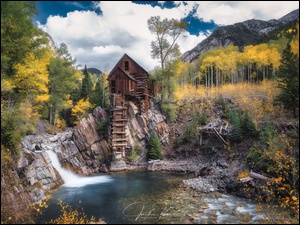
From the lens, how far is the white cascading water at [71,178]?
72.4 feet

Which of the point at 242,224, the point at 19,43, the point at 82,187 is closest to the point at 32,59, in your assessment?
the point at 19,43

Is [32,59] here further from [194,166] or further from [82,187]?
[194,166]

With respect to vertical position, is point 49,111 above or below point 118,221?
above

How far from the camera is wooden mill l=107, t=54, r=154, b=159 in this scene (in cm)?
2978

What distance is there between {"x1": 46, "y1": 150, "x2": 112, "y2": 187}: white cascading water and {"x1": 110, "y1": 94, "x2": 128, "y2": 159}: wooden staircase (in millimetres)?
4978

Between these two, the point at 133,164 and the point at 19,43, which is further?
the point at 133,164

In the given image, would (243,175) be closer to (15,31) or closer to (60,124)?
(15,31)

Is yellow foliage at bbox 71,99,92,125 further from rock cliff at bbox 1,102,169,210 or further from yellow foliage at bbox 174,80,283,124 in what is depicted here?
yellow foliage at bbox 174,80,283,124

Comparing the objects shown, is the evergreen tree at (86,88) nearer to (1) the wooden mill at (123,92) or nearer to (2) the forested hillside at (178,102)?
(2) the forested hillside at (178,102)

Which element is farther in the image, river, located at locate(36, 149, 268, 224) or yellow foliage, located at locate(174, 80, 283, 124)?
yellow foliage, located at locate(174, 80, 283, 124)

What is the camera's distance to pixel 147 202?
52.3ft

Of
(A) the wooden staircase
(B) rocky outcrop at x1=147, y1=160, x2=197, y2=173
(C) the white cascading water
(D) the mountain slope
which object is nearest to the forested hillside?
(B) rocky outcrop at x1=147, y1=160, x2=197, y2=173

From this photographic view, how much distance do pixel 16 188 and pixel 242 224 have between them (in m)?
13.4

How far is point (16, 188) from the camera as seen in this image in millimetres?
14195
